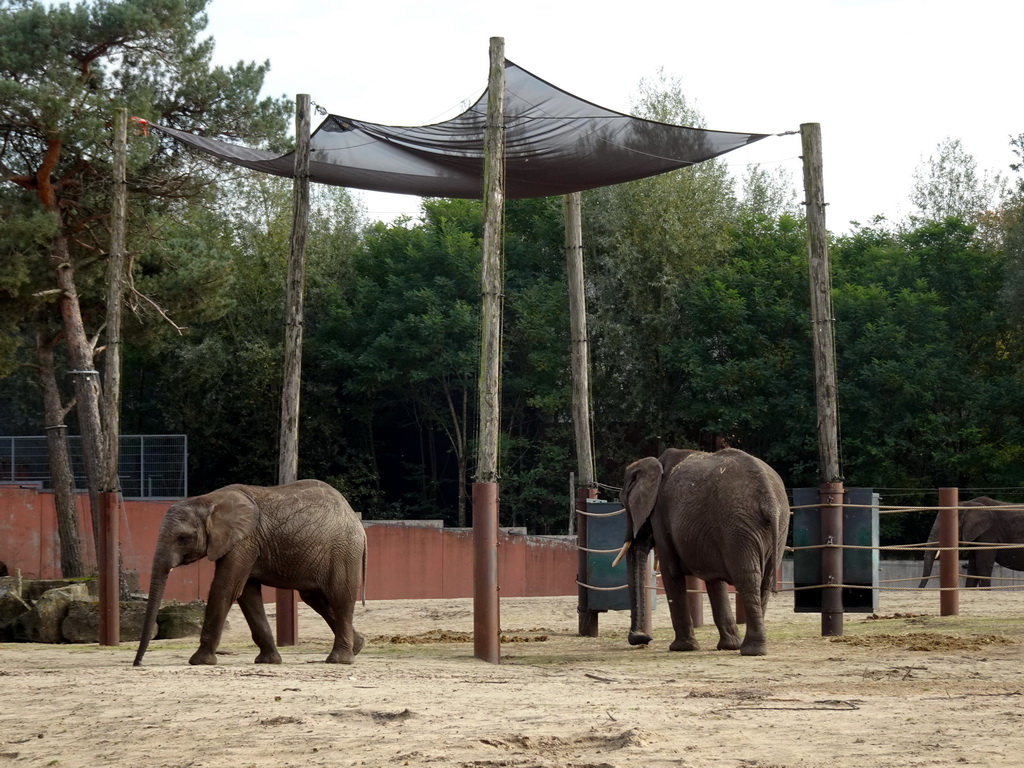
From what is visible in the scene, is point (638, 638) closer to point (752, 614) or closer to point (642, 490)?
point (642, 490)

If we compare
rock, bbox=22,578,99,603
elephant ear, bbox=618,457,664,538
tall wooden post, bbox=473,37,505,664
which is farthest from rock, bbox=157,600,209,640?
elephant ear, bbox=618,457,664,538

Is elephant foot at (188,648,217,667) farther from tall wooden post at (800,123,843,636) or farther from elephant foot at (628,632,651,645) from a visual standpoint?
tall wooden post at (800,123,843,636)

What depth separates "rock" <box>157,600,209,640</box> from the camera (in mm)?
15336

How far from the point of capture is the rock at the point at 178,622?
50.3ft

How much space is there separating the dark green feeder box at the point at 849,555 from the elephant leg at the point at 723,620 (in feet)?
3.87

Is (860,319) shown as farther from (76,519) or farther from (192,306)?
(76,519)

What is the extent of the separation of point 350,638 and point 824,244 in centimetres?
577

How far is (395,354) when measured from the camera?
35031mm

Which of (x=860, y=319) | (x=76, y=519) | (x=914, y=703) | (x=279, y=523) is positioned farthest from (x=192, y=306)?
(x=914, y=703)

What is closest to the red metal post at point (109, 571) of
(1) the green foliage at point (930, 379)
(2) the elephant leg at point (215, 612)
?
(2) the elephant leg at point (215, 612)

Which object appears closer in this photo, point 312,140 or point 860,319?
point 312,140

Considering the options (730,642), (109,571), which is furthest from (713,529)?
(109,571)

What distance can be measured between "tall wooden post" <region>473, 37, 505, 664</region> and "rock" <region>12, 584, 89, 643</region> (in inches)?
219

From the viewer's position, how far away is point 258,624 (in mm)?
11523
